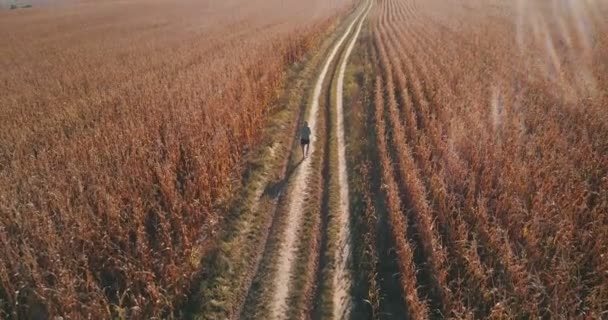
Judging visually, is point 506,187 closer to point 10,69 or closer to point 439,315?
point 439,315

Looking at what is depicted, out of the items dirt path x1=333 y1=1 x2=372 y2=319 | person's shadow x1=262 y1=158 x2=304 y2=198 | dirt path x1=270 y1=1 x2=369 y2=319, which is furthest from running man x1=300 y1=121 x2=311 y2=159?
dirt path x1=333 y1=1 x2=372 y2=319

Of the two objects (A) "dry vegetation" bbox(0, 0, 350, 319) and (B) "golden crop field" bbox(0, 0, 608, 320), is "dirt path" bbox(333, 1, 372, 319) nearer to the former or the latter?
(B) "golden crop field" bbox(0, 0, 608, 320)

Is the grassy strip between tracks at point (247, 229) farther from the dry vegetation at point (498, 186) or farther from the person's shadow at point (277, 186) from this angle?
the dry vegetation at point (498, 186)

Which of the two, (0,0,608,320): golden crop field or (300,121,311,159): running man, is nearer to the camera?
(0,0,608,320): golden crop field

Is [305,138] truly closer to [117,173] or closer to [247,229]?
[247,229]

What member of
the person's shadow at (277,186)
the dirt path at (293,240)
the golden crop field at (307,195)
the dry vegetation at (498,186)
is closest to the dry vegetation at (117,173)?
the golden crop field at (307,195)

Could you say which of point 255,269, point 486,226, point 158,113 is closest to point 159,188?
point 255,269
